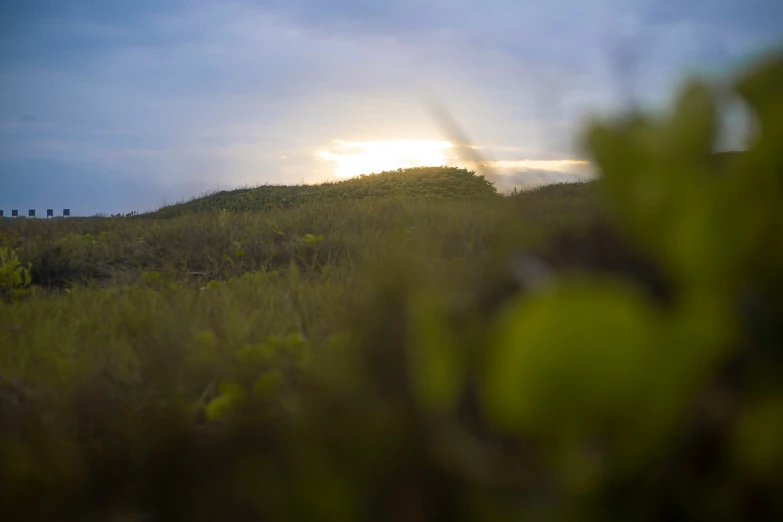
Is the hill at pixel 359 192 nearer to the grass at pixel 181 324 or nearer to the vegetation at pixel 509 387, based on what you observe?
the grass at pixel 181 324

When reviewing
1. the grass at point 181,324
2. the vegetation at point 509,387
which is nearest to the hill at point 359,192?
the grass at point 181,324

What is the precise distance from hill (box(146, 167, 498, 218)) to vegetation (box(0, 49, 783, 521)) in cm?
962

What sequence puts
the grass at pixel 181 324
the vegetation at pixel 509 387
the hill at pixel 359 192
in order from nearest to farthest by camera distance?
the vegetation at pixel 509 387, the grass at pixel 181 324, the hill at pixel 359 192

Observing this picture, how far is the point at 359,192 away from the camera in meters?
12.9

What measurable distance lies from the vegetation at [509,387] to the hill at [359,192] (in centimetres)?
962

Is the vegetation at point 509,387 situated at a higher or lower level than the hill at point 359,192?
lower

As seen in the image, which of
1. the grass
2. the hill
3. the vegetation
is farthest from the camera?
the hill

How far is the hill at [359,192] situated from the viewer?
38.7 feet

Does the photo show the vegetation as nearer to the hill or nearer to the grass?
the grass

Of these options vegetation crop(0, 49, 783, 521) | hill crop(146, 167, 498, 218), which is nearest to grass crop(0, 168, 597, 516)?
vegetation crop(0, 49, 783, 521)

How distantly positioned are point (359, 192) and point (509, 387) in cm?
1255

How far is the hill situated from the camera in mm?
11797

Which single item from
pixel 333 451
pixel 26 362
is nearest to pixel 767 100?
pixel 333 451

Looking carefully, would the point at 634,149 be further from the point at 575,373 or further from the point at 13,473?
the point at 13,473
